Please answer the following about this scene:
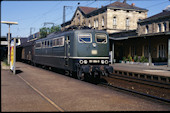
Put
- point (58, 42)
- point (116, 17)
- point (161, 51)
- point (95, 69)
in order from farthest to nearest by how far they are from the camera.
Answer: point (116, 17)
point (161, 51)
point (58, 42)
point (95, 69)

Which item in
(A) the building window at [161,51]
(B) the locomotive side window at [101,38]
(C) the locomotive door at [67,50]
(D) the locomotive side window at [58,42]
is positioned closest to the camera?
(B) the locomotive side window at [101,38]

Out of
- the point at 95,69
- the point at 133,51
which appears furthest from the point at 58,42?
the point at 133,51

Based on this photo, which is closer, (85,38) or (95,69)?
(95,69)

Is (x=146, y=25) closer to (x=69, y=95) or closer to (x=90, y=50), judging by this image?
(x=90, y=50)

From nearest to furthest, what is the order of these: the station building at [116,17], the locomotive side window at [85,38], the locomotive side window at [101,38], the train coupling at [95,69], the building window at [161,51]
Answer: the train coupling at [95,69]
the locomotive side window at [85,38]
the locomotive side window at [101,38]
the building window at [161,51]
the station building at [116,17]

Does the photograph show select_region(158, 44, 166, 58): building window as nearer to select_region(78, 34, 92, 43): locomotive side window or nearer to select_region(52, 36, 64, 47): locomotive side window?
select_region(52, 36, 64, 47): locomotive side window

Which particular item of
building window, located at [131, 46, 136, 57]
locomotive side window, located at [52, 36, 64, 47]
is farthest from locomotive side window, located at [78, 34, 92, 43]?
building window, located at [131, 46, 136, 57]

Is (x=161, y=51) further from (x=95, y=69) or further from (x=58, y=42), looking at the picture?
(x=95, y=69)

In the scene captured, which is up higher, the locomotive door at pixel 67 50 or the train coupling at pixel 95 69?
the locomotive door at pixel 67 50

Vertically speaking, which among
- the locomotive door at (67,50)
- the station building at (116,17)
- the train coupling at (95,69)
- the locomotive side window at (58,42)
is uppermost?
the station building at (116,17)

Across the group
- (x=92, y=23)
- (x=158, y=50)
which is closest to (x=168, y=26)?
(x=158, y=50)

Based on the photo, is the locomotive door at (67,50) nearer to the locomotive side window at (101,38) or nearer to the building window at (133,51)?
the locomotive side window at (101,38)

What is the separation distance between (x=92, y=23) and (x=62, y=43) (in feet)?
130

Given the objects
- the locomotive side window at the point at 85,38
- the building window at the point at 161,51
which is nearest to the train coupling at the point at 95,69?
the locomotive side window at the point at 85,38
